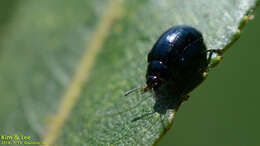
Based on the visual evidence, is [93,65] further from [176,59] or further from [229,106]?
[229,106]

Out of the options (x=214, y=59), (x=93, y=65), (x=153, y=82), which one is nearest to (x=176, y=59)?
(x=153, y=82)

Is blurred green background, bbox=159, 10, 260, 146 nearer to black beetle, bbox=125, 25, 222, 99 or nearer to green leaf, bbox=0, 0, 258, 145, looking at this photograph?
black beetle, bbox=125, 25, 222, 99

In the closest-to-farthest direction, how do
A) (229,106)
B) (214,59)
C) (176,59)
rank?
1. (214,59)
2. (176,59)
3. (229,106)

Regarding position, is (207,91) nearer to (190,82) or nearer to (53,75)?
(190,82)

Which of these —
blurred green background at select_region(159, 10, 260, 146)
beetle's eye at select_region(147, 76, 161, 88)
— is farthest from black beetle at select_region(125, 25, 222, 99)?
blurred green background at select_region(159, 10, 260, 146)

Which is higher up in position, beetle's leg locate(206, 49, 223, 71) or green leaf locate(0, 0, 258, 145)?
green leaf locate(0, 0, 258, 145)

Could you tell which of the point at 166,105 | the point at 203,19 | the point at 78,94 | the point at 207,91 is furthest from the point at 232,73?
the point at 78,94

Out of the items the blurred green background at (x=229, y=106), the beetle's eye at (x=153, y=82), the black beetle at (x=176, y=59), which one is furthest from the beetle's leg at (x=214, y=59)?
the blurred green background at (x=229, y=106)
